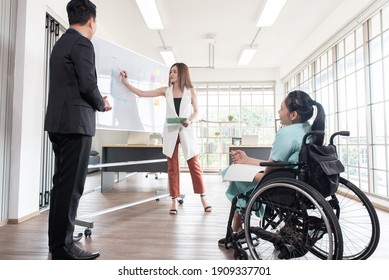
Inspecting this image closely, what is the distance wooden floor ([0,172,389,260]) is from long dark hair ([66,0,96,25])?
116 cm

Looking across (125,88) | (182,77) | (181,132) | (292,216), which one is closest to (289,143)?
(292,216)

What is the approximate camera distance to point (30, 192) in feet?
6.79

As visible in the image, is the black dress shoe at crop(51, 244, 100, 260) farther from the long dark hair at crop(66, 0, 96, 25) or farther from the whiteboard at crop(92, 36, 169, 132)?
the long dark hair at crop(66, 0, 96, 25)

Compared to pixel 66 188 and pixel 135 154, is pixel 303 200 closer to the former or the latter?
pixel 66 188

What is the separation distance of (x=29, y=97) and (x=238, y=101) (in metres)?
5.52

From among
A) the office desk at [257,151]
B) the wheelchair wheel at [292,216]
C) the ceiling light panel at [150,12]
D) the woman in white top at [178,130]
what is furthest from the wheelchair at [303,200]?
the ceiling light panel at [150,12]

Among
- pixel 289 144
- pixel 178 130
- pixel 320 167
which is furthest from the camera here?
pixel 178 130

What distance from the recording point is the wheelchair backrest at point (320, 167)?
981 mm

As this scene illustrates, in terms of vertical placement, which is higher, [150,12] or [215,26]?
[215,26]

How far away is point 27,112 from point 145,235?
1523 mm

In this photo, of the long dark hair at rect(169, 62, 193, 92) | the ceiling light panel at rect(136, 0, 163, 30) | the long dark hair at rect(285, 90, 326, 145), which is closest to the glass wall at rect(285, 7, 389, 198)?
the long dark hair at rect(285, 90, 326, 145)

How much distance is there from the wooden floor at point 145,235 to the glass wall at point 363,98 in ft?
2.58

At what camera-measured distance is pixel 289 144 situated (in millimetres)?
1141

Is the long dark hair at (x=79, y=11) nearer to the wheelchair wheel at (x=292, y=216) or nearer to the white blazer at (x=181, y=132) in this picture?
the white blazer at (x=181, y=132)
